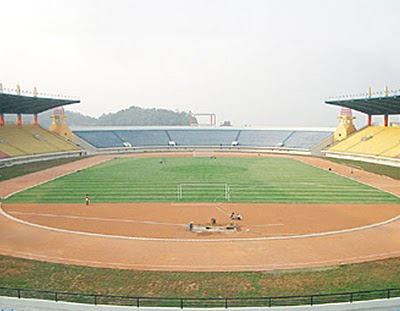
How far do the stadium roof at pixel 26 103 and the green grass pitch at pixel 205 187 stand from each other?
20115 millimetres

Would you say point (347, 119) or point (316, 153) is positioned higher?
point (347, 119)

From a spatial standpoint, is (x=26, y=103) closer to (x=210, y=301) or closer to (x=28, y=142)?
(x=28, y=142)

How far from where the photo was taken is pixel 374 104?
212 ft

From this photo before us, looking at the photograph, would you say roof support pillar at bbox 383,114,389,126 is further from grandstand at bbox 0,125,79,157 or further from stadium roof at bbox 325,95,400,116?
grandstand at bbox 0,125,79,157

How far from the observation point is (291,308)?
38.0ft

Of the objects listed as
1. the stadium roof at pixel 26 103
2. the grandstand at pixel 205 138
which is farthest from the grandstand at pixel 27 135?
the grandstand at pixel 205 138

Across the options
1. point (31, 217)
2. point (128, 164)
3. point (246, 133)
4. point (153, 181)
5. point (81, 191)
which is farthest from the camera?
point (246, 133)

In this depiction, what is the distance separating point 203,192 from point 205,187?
246 centimetres

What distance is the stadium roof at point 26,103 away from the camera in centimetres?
6057

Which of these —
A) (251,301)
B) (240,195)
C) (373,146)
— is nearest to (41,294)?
(251,301)

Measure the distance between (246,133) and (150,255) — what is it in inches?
3126

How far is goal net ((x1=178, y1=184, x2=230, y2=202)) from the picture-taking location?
3186 cm

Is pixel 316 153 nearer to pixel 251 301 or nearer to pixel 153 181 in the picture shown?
pixel 153 181

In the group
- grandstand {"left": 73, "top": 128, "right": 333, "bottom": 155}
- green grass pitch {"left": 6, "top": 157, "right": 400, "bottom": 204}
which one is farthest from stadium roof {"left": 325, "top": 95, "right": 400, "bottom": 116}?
green grass pitch {"left": 6, "top": 157, "right": 400, "bottom": 204}
